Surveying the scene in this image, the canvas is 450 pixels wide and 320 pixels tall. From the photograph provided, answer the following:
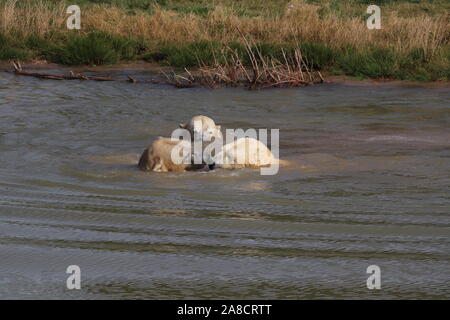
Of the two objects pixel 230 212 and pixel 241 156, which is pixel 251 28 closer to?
pixel 241 156

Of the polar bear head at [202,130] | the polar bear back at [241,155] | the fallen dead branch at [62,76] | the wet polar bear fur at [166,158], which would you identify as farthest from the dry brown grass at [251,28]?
Answer: the wet polar bear fur at [166,158]

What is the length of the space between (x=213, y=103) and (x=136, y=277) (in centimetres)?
1002

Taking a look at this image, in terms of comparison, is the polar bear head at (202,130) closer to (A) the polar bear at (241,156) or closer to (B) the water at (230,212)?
(B) the water at (230,212)

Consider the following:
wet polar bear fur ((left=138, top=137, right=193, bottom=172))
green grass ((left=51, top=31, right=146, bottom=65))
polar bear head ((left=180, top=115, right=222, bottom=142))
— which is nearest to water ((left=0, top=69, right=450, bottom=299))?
wet polar bear fur ((left=138, top=137, right=193, bottom=172))

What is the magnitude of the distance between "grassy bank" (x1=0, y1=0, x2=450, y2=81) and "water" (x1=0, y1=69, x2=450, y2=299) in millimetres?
4406

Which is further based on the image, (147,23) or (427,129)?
(147,23)

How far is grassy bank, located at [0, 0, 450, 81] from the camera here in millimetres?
18672

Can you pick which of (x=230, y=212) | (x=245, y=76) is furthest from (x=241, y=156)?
(x=245, y=76)

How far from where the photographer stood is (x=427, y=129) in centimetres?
1283

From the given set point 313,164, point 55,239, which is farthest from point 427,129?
point 55,239

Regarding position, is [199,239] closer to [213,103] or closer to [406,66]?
[213,103]

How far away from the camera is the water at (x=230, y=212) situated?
580 centimetres

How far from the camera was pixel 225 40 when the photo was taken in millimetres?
21328

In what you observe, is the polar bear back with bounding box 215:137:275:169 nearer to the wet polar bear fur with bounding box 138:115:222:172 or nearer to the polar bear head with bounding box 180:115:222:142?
the wet polar bear fur with bounding box 138:115:222:172
